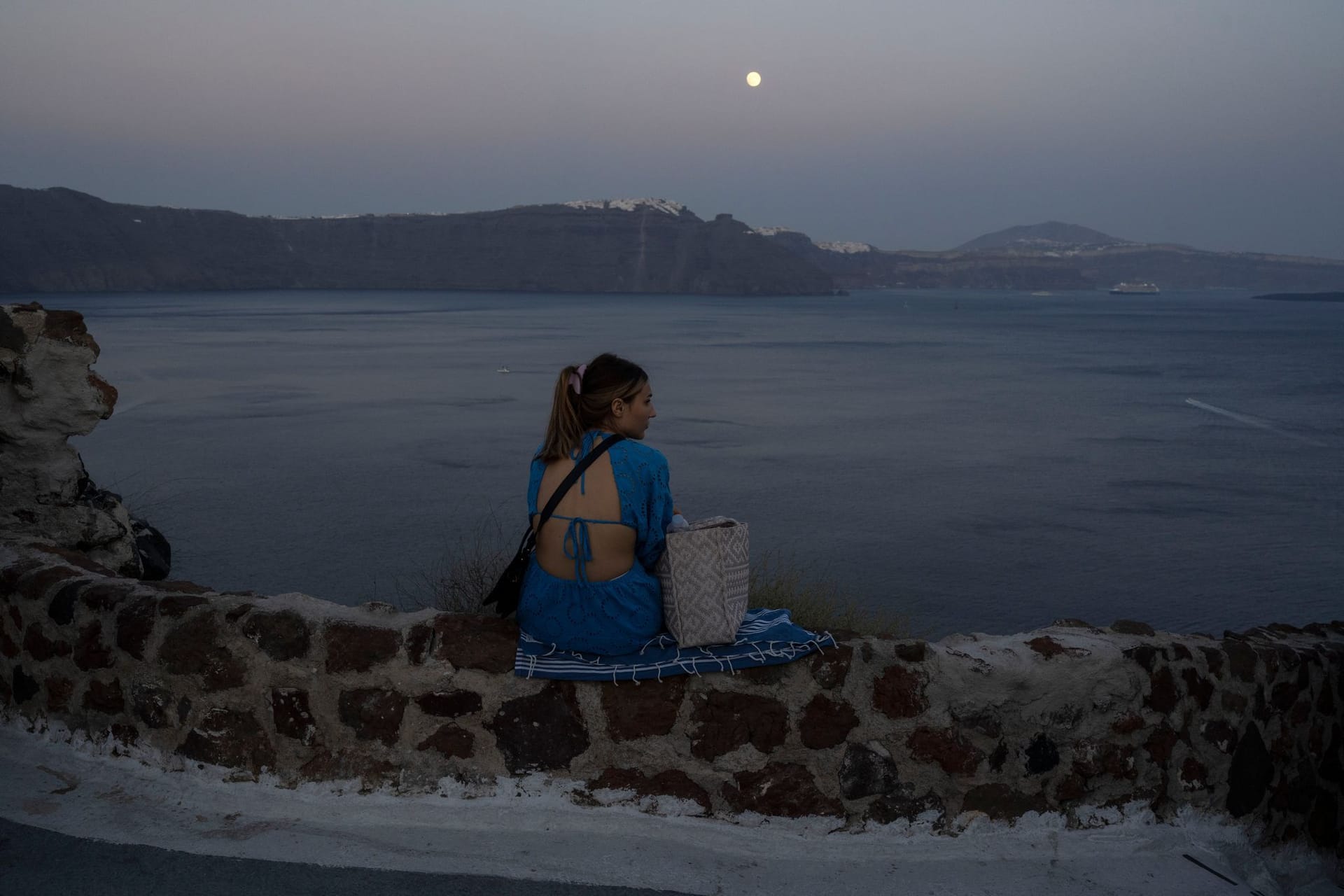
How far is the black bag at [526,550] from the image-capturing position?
3.86m

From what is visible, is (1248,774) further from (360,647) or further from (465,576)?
(465,576)

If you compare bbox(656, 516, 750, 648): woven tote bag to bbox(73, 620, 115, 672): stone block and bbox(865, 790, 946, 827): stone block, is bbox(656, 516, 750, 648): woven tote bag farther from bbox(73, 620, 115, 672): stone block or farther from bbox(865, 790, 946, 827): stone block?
bbox(73, 620, 115, 672): stone block

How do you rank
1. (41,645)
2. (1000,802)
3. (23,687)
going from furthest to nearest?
(23,687)
(41,645)
(1000,802)

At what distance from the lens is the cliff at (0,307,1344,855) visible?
366cm

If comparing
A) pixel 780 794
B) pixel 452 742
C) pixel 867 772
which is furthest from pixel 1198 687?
pixel 452 742

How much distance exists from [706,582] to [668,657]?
0.27 m

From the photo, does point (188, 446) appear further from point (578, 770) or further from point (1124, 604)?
point (578, 770)

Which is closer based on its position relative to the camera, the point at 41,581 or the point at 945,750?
the point at 945,750

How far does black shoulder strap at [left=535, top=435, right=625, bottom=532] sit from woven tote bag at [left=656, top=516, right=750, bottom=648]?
368 mm

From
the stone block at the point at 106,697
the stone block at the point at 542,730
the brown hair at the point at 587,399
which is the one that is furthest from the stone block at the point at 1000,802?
the stone block at the point at 106,697

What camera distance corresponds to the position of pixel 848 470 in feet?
63.7

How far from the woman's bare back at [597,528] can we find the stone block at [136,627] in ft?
4.33

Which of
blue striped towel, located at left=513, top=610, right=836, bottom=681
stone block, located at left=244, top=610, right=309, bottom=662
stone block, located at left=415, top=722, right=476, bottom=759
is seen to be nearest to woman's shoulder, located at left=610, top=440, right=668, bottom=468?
blue striped towel, located at left=513, top=610, right=836, bottom=681

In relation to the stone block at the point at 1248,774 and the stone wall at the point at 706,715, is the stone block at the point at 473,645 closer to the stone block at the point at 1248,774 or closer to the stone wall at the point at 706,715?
the stone wall at the point at 706,715
